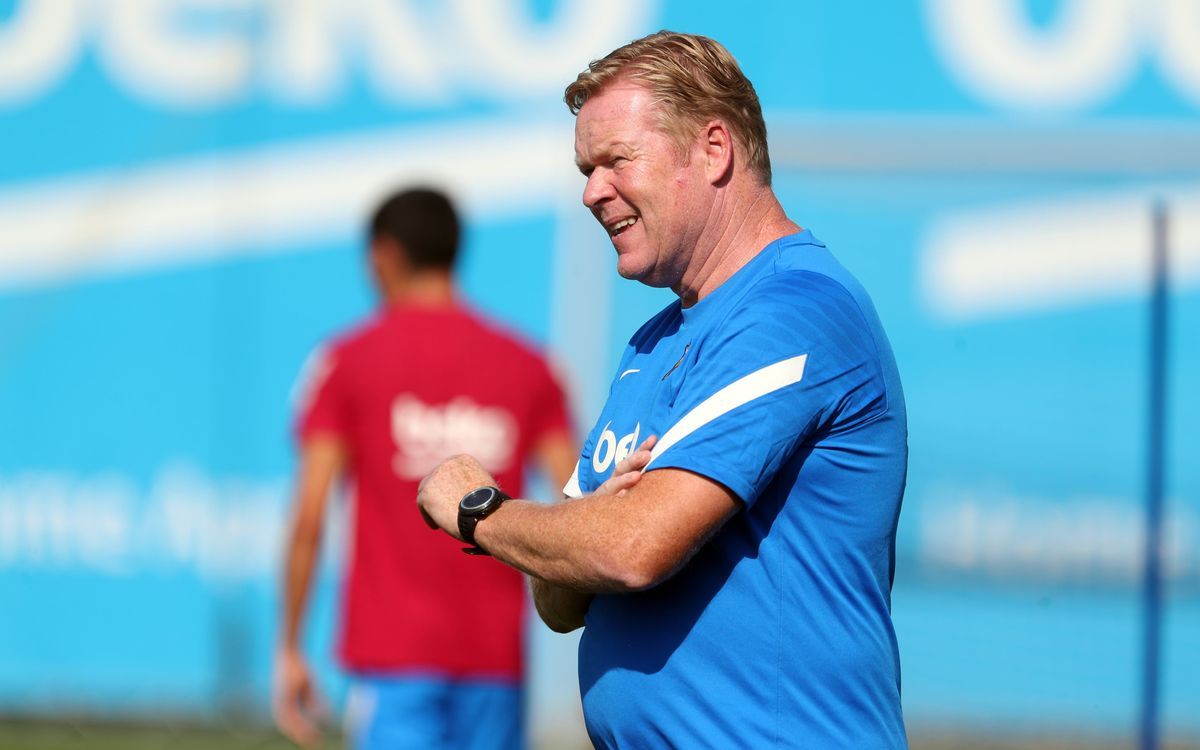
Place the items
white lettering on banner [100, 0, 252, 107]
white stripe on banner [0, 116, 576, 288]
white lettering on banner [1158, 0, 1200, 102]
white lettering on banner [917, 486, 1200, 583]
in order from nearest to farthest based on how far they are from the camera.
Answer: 1. white lettering on banner [917, 486, 1200, 583]
2. white lettering on banner [1158, 0, 1200, 102]
3. white stripe on banner [0, 116, 576, 288]
4. white lettering on banner [100, 0, 252, 107]

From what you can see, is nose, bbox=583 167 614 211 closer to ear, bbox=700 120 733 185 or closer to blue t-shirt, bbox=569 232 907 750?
ear, bbox=700 120 733 185

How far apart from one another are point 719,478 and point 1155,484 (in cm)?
305

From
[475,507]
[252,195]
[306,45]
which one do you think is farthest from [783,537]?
[306,45]

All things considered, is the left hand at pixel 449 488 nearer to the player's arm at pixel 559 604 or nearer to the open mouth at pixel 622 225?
the player's arm at pixel 559 604

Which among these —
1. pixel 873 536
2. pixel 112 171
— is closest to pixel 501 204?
pixel 112 171

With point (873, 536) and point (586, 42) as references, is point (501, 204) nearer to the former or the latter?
point (586, 42)

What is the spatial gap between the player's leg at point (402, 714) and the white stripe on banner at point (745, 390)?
2453mm

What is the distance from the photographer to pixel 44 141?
7.72m

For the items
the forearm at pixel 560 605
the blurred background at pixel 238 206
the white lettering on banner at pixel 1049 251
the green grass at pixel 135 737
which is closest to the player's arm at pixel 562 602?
the forearm at pixel 560 605

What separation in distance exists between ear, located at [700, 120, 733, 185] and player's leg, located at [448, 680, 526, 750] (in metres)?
2.41

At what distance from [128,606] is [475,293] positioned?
2088 mm

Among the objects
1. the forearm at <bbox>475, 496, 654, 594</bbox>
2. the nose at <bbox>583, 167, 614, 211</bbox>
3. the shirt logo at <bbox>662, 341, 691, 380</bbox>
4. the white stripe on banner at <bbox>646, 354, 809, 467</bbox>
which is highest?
the nose at <bbox>583, 167, 614, 211</bbox>

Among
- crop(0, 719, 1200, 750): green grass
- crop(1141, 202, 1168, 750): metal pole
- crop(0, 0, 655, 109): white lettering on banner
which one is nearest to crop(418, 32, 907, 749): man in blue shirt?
crop(1141, 202, 1168, 750): metal pole

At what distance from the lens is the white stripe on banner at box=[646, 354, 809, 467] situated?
2193 mm
